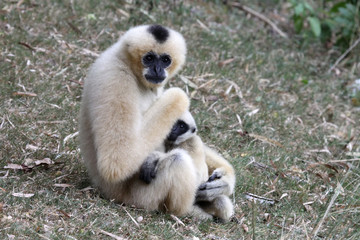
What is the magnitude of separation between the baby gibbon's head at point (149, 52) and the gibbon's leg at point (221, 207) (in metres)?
1.16

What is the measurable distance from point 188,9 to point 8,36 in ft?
11.0

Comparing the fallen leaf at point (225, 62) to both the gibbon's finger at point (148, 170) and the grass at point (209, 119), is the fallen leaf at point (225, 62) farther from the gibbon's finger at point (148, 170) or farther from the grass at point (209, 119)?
the gibbon's finger at point (148, 170)

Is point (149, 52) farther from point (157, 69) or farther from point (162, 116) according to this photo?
point (162, 116)

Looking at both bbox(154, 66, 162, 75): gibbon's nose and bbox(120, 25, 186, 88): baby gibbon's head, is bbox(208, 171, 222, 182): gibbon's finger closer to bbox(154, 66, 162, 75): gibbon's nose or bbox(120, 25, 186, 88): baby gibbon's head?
bbox(120, 25, 186, 88): baby gibbon's head

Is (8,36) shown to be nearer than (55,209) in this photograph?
No

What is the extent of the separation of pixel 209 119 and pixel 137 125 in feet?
8.31

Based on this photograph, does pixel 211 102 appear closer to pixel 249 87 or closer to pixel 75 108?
pixel 249 87

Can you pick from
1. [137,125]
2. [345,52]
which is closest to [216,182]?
[137,125]

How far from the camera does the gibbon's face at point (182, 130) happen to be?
467cm

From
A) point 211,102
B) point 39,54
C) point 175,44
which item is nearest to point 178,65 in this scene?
point 175,44

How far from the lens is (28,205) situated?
414 centimetres

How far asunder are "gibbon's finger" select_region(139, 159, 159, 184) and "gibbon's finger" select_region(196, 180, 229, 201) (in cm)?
57

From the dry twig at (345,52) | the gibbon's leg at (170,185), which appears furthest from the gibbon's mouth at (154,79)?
the dry twig at (345,52)

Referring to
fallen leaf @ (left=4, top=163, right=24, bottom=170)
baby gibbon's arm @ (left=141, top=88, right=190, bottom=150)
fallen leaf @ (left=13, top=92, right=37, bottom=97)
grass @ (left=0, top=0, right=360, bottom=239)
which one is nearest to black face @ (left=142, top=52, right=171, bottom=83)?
baby gibbon's arm @ (left=141, top=88, right=190, bottom=150)
